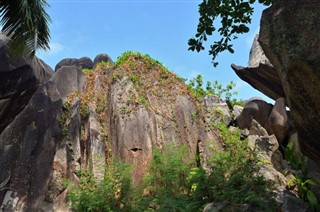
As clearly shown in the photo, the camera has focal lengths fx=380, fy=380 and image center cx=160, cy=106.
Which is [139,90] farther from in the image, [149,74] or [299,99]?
[299,99]

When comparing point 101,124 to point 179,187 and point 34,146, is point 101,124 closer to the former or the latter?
point 34,146

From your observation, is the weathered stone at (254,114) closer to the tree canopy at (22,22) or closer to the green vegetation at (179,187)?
the green vegetation at (179,187)

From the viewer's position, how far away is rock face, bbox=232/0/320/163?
6.18 metres

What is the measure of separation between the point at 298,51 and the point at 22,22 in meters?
8.79

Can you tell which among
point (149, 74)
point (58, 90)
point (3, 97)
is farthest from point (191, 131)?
point (3, 97)

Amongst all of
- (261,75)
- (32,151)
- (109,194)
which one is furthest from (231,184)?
(261,75)

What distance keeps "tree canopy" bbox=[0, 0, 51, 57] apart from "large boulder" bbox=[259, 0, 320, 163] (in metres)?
7.69

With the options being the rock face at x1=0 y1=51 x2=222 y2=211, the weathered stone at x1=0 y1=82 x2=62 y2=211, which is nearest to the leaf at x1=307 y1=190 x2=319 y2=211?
the rock face at x1=0 y1=51 x2=222 y2=211

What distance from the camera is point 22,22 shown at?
11.8 m

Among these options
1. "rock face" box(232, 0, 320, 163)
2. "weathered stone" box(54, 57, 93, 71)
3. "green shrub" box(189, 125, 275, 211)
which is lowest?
"green shrub" box(189, 125, 275, 211)

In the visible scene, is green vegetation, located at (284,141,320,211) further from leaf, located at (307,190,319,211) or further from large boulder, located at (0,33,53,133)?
large boulder, located at (0,33,53,133)

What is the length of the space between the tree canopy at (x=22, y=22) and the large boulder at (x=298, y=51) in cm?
769

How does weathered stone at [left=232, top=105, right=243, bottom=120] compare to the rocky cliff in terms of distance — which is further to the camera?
weathered stone at [left=232, top=105, right=243, bottom=120]

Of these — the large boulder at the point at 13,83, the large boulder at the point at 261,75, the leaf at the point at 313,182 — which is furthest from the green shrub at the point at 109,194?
the large boulder at the point at 261,75
